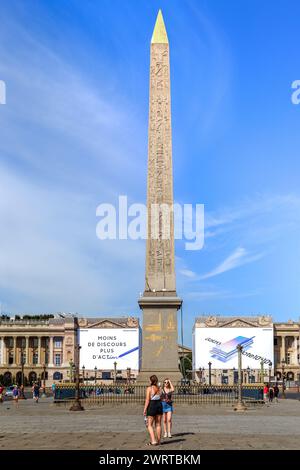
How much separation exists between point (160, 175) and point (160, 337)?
25.2 ft

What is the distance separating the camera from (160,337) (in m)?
35.9

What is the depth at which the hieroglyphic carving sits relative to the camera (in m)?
35.9

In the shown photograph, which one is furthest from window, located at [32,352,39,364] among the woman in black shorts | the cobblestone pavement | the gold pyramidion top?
the woman in black shorts

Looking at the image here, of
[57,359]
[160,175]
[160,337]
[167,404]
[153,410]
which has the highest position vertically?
[160,175]

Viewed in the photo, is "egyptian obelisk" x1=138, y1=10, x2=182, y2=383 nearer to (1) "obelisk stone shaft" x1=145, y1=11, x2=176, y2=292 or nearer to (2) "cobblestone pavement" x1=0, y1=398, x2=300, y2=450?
(1) "obelisk stone shaft" x1=145, y1=11, x2=176, y2=292

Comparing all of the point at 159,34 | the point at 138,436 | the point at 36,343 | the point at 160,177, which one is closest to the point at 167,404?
the point at 138,436

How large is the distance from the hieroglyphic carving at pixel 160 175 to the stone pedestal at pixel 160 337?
0.73m

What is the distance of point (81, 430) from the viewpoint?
65.8 feet

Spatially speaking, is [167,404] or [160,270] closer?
[167,404]

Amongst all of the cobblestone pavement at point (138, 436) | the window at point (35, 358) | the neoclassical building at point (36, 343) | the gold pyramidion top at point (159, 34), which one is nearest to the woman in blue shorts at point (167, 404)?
the cobblestone pavement at point (138, 436)

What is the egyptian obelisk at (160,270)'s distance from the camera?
3572 cm

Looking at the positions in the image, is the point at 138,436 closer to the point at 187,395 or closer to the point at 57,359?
the point at 187,395
